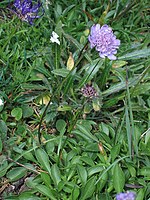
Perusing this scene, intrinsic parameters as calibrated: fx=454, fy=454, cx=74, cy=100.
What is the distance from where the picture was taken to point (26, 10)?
8.16 ft

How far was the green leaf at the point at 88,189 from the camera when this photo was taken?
177 cm

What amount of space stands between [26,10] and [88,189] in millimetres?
1147

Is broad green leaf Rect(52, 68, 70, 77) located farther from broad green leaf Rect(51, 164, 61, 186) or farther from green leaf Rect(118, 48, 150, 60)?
broad green leaf Rect(51, 164, 61, 186)

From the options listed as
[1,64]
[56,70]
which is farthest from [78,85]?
[1,64]

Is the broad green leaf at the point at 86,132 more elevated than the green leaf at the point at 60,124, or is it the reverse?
the green leaf at the point at 60,124

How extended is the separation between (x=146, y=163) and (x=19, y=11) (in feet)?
3.73

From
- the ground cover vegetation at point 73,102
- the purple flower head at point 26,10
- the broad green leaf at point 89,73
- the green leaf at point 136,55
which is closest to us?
the ground cover vegetation at point 73,102

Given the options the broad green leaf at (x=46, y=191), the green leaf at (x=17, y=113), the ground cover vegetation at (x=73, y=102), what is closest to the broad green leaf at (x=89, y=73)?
the ground cover vegetation at (x=73, y=102)

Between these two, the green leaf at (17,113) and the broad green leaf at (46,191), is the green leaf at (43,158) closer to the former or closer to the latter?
the broad green leaf at (46,191)

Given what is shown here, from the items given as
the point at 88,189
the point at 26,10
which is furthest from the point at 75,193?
the point at 26,10

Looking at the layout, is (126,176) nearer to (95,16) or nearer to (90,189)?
(90,189)

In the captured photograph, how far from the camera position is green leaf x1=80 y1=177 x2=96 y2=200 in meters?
1.77

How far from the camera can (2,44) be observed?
238 centimetres

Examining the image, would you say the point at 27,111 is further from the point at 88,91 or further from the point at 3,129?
the point at 88,91
